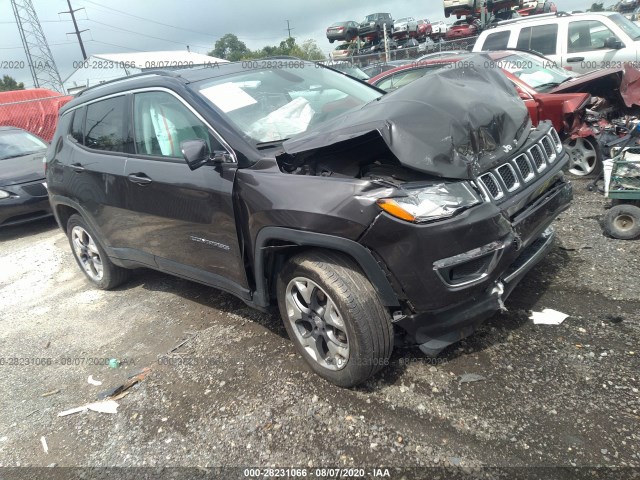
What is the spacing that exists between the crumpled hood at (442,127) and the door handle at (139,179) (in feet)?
4.10

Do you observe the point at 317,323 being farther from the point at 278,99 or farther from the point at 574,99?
the point at 574,99

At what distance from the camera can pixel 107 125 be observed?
13.2 feet

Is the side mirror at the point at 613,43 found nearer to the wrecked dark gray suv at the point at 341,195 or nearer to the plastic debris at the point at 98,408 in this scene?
the wrecked dark gray suv at the point at 341,195

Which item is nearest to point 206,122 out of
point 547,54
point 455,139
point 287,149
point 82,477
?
point 287,149

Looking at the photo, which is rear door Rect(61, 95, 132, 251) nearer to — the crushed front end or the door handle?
the door handle

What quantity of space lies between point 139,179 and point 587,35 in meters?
8.59

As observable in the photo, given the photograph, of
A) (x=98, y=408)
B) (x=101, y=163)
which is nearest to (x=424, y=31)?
(x=101, y=163)

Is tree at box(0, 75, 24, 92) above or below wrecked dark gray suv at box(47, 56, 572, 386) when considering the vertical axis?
above

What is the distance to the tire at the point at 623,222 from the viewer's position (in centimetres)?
407

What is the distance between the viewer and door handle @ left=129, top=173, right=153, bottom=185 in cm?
350

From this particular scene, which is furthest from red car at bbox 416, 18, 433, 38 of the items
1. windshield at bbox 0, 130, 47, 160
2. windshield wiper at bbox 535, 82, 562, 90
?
windshield at bbox 0, 130, 47, 160

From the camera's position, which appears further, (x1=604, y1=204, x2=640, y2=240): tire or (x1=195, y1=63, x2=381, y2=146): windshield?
(x1=604, y1=204, x2=640, y2=240): tire

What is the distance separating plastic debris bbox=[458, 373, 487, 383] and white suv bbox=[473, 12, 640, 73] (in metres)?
7.72

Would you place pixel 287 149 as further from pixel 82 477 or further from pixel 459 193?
pixel 82 477
